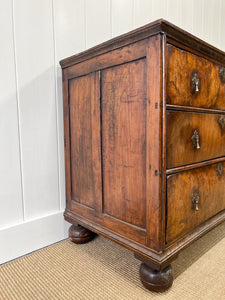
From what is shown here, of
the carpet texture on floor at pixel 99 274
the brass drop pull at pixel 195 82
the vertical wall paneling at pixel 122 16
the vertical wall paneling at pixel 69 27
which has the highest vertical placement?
the vertical wall paneling at pixel 122 16

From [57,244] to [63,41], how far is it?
35.7 inches

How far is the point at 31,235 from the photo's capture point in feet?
3.07

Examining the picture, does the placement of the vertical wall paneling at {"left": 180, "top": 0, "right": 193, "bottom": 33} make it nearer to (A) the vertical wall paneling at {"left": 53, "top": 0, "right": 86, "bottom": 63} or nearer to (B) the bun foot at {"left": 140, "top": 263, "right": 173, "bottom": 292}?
(A) the vertical wall paneling at {"left": 53, "top": 0, "right": 86, "bottom": 63}

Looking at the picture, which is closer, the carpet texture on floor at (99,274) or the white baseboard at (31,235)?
the carpet texture on floor at (99,274)

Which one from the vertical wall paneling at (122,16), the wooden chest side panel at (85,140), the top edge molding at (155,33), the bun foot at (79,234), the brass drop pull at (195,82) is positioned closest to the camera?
the top edge molding at (155,33)

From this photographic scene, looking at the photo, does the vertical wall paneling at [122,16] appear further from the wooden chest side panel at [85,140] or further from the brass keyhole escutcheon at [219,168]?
the brass keyhole escutcheon at [219,168]

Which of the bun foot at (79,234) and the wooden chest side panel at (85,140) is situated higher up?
the wooden chest side panel at (85,140)

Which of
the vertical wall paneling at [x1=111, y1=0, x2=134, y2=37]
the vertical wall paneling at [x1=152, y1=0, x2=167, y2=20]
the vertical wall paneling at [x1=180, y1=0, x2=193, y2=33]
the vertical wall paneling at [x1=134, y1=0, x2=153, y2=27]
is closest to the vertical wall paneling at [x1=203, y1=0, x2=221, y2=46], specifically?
the vertical wall paneling at [x1=180, y1=0, x2=193, y2=33]

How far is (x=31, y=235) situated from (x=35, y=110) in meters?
0.52

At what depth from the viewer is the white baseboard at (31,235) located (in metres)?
0.87

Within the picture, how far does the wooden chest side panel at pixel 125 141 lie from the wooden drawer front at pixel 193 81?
83 mm

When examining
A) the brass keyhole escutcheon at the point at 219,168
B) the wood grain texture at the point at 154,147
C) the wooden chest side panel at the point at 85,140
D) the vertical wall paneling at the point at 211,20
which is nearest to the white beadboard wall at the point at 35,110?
the wooden chest side panel at the point at 85,140

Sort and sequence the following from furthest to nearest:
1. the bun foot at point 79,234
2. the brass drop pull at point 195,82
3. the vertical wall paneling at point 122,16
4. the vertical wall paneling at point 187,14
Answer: the vertical wall paneling at point 187,14 → the vertical wall paneling at point 122,16 → the bun foot at point 79,234 → the brass drop pull at point 195,82

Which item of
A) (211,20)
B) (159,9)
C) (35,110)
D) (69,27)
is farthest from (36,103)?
(211,20)
